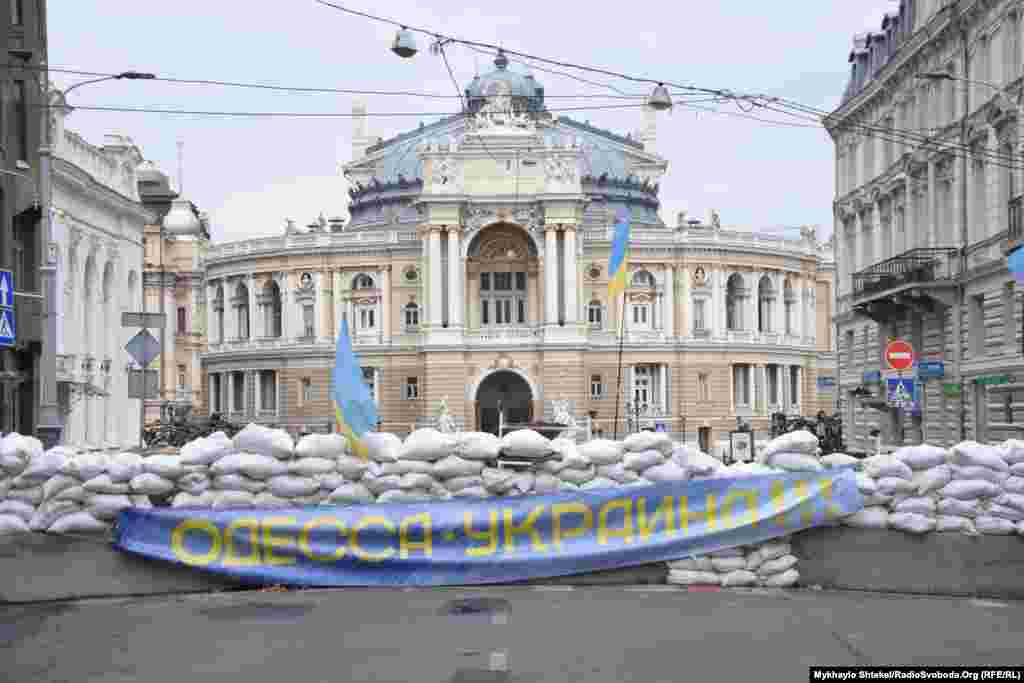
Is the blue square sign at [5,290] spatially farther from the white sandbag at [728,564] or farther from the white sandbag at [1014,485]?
the white sandbag at [1014,485]

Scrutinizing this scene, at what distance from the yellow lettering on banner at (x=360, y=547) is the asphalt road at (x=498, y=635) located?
36 centimetres

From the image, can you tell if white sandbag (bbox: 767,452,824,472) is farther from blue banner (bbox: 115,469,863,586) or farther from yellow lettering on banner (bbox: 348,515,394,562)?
yellow lettering on banner (bbox: 348,515,394,562)

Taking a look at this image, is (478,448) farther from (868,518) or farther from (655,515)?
(868,518)

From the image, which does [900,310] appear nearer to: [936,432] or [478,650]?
[936,432]

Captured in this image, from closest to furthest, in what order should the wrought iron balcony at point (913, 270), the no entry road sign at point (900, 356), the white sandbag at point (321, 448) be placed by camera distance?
1. the white sandbag at point (321, 448)
2. the no entry road sign at point (900, 356)
3. the wrought iron balcony at point (913, 270)

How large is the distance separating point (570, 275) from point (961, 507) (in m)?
56.2

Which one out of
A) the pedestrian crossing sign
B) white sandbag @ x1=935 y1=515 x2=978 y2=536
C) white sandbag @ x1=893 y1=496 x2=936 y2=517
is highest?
the pedestrian crossing sign

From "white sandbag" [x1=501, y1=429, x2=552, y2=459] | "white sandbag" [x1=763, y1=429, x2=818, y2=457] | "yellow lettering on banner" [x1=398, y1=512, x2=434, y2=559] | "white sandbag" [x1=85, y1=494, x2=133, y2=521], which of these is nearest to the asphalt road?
"yellow lettering on banner" [x1=398, y1=512, x2=434, y2=559]

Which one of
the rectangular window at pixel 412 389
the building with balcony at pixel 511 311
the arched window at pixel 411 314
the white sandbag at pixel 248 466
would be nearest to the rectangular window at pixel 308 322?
the building with balcony at pixel 511 311

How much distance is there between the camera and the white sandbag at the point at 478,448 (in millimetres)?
13742

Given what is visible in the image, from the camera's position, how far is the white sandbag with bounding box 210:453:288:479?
44.7 feet

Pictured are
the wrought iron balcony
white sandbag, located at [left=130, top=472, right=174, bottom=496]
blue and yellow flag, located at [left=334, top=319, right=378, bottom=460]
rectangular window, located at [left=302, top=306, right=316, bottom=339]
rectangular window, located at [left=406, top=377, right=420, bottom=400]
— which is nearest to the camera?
white sandbag, located at [left=130, top=472, right=174, bottom=496]

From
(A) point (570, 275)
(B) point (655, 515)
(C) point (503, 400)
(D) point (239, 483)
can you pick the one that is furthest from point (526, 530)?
(C) point (503, 400)

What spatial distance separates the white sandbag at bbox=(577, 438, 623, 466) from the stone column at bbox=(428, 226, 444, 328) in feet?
182
